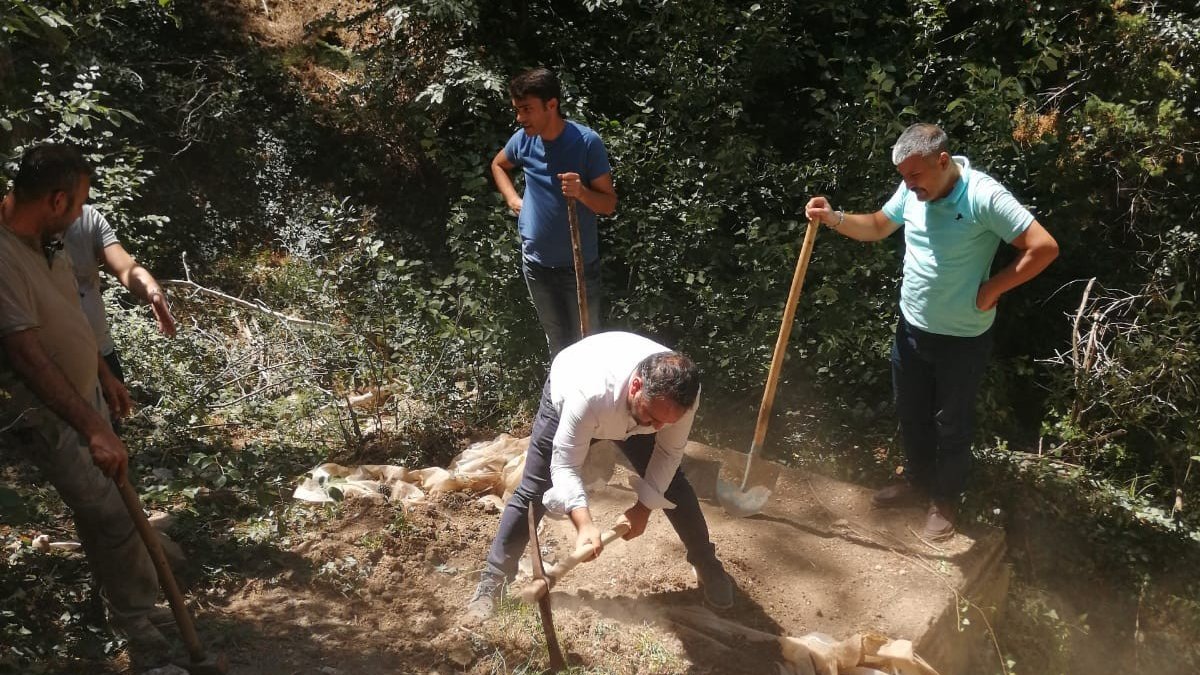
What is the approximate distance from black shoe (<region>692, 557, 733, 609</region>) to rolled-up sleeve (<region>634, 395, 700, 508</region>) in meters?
0.59

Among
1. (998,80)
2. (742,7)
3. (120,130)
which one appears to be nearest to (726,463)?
(998,80)

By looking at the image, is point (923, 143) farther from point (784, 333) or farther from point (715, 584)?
point (715, 584)

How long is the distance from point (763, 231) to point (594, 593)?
2741mm

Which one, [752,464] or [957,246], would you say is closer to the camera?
[957,246]

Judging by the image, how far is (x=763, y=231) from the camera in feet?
18.8

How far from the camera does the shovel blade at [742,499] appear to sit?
4.53m

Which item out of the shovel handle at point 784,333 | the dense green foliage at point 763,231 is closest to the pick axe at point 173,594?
the dense green foliage at point 763,231

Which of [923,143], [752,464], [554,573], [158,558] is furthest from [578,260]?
[158,558]

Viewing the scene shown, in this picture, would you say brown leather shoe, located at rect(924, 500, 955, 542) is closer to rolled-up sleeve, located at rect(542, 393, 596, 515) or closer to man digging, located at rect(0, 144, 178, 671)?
rolled-up sleeve, located at rect(542, 393, 596, 515)

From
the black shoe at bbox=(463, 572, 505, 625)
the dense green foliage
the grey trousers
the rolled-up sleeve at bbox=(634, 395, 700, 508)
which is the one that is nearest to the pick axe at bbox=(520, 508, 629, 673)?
the rolled-up sleeve at bbox=(634, 395, 700, 508)

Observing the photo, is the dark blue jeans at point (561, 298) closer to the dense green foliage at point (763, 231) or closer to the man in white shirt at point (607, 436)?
the dense green foliage at point (763, 231)

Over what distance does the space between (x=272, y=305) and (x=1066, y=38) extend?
245 inches

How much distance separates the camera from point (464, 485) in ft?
15.9

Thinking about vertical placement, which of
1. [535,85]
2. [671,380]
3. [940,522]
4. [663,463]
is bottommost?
[940,522]
